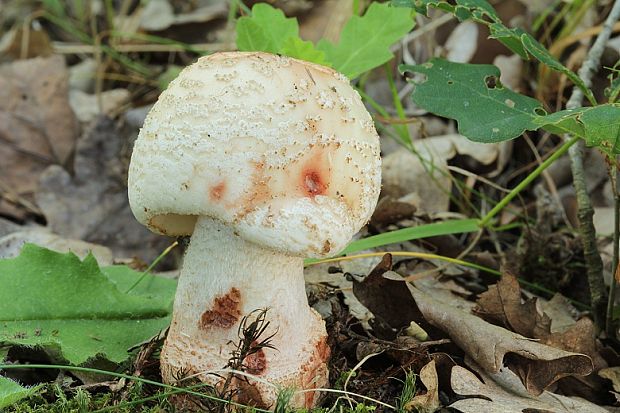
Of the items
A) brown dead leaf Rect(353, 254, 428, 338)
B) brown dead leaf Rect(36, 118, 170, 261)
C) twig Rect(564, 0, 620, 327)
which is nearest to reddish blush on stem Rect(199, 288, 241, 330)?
brown dead leaf Rect(353, 254, 428, 338)

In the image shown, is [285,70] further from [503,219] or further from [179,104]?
[503,219]

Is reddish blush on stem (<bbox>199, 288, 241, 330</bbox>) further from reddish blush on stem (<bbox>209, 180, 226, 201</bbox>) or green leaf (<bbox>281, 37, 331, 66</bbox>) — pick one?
green leaf (<bbox>281, 37, 331, 66</bbox>)

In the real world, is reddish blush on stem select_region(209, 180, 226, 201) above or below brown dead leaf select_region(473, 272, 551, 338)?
above

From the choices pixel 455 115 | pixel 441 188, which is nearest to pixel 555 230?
pixel 441 188

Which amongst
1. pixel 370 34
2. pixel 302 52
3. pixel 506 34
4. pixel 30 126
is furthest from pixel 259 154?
pixel 30 126

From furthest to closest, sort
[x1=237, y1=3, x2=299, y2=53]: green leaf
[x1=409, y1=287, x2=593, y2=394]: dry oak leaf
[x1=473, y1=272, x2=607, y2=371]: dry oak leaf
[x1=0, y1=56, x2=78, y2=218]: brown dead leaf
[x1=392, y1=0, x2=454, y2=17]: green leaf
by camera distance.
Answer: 1. [x1=0, y1=56, x2=78, y2=218]: brown dead leaf
2. [x1=237, y1=3, x2=299, y2=53]: green leaf
3. [x1=473, y1=272, x2=607, y2=371]: dry oak leaf
4. [x1=392, y1=0, x2=454, y2=17]: green leaf
5. [x1=409, y1=287, x2=593, y2=394]: dry oak leaf

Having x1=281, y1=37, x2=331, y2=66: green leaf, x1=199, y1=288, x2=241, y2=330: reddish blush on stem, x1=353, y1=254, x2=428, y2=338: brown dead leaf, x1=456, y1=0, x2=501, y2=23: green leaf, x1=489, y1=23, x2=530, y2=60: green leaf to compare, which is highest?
x1=456, y1=0, x2=501, y2=23: green leaf

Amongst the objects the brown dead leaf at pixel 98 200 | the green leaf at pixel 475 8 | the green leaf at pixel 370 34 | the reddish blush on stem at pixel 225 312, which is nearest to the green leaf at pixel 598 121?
the green leaf at pixel 475 8
